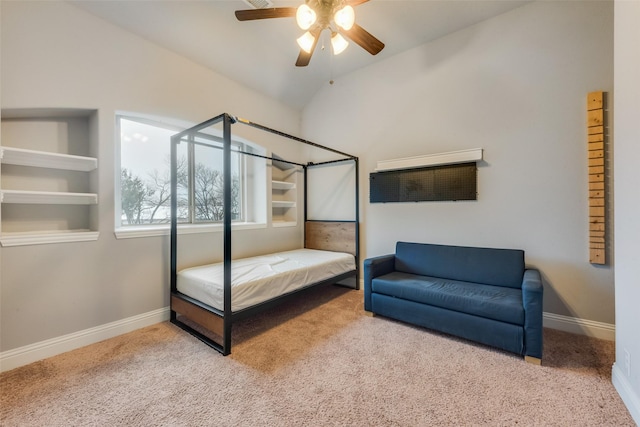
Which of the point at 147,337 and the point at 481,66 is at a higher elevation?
the point at 481,66

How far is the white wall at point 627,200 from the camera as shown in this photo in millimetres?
1462

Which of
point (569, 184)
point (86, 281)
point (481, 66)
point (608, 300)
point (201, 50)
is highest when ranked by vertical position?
point (201, 50)

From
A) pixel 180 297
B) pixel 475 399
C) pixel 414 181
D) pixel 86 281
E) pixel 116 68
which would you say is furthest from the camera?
pixel 414 181

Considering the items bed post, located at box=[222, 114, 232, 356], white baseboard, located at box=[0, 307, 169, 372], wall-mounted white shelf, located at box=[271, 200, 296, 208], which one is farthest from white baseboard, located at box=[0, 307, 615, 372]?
wall-mounted white shelf, located at box=[271, 200, 296, 208]

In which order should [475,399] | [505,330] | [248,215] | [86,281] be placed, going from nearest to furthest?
1. [475,399]
2. [505,330]
3. [86,281]
4. [248,215]

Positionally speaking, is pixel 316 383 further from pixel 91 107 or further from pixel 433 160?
pixel 91 107

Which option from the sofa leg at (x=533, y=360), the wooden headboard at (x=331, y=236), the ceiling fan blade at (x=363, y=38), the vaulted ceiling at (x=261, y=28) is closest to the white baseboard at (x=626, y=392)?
the sofa leg at (x=533, y=360)

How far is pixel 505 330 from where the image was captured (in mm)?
2072

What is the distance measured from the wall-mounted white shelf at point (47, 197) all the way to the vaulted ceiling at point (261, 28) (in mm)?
1637

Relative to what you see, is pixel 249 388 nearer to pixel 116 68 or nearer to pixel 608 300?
pixel 116 68

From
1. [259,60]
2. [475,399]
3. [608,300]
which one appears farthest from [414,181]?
[259,60]

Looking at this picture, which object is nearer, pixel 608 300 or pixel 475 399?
pixel 475 399

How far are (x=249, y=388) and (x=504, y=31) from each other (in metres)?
4.14

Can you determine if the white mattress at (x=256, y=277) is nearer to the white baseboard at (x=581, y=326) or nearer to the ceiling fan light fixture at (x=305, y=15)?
the ceiling fan light fixture at (x=305, y=15)
